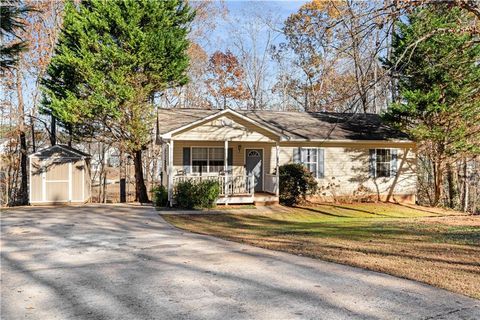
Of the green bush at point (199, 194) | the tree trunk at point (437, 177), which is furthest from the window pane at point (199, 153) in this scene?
the tree trunk at point (437, 177)

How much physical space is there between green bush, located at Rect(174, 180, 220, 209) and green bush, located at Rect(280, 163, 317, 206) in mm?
3295

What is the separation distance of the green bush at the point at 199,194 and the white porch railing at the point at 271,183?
2.90m

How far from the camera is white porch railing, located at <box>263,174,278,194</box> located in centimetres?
1675

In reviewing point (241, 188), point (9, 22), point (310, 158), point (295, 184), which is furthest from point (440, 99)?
point (9, 22)

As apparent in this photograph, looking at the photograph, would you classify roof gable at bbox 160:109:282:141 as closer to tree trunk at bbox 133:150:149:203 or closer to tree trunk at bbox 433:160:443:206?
tree trunk at bbox 133:150:149:203

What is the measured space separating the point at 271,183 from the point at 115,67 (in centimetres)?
893

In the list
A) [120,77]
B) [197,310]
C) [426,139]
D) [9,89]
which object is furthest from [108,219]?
[9,89]

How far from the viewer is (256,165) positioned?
59.8ft

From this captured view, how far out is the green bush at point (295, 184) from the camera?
16.6m

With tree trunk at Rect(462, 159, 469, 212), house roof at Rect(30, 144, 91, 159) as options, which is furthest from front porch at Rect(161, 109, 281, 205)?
tree trunk at Rect(462, 159, 469, 212)

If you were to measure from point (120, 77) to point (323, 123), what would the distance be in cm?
1023

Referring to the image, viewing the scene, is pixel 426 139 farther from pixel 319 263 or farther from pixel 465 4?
pixel 319 263

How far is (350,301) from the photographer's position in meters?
4.56

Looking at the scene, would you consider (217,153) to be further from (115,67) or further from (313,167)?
(115,67)
